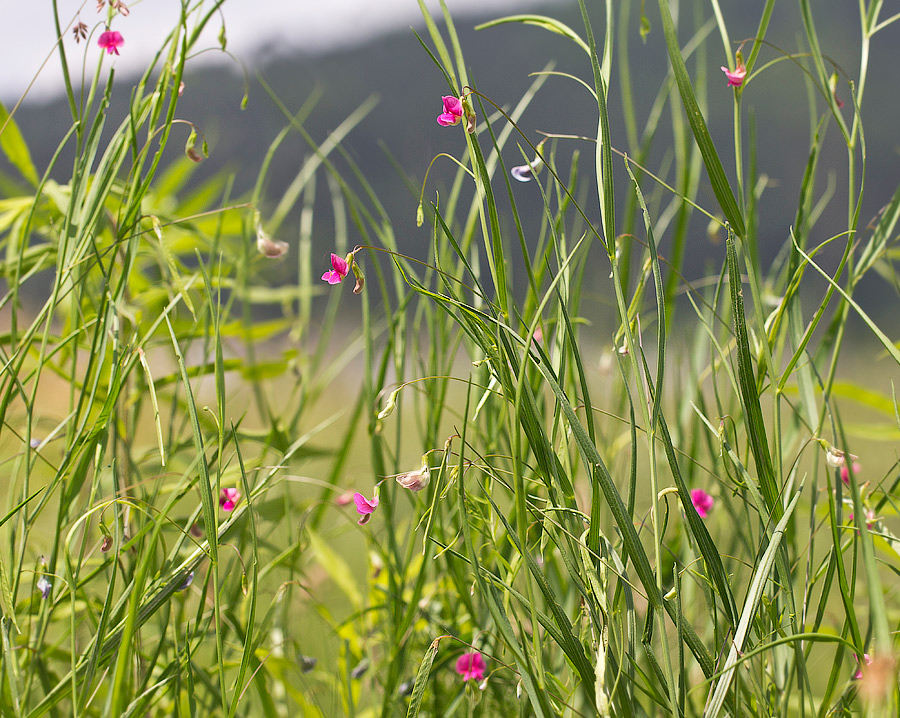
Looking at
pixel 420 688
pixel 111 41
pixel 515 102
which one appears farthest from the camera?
pixel 515 102

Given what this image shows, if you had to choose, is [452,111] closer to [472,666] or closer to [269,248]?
[269,248]

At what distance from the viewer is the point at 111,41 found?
0.42 metres

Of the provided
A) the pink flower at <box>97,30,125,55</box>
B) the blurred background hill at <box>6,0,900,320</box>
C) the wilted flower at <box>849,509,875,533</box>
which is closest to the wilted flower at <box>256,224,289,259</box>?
the pink flower at <box>97,30,125,55</box>

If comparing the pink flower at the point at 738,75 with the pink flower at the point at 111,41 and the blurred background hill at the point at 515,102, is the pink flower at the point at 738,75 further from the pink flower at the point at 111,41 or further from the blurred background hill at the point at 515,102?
the blurred background hill at the point at 515,102

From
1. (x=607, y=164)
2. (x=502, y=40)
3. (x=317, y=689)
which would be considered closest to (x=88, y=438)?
(x=607, y=164)

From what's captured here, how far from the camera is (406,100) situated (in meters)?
3.46

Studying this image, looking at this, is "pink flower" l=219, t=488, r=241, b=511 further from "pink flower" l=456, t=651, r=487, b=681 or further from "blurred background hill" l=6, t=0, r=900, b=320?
"blurred background hill" l=6, t=0, r=900, b=320

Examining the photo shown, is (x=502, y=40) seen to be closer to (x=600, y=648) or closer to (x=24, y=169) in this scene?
(x=24, y=169)

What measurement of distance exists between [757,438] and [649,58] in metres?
3.45

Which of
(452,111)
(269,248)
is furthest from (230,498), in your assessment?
(452,111)

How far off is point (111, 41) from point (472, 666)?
1.35 ft

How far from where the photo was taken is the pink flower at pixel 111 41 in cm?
41

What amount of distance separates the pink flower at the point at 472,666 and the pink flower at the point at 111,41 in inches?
15.9

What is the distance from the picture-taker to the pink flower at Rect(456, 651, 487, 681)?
14.4 inches
